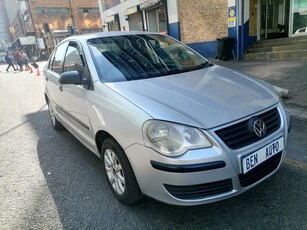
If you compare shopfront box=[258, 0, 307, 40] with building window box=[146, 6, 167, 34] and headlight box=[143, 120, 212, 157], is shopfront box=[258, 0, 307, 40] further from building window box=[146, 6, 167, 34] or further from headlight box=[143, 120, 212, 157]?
headlight box=[143, 120, 212, 157]

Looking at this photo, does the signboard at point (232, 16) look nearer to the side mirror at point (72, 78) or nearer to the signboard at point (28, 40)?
the side mirror at point (72, 78)

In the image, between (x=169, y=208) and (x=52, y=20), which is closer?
(x=169, y=208)

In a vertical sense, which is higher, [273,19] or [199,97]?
[273,19]

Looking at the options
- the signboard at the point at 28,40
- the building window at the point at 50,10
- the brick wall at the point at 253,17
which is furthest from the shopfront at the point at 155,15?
the signboard at the point at 28,40

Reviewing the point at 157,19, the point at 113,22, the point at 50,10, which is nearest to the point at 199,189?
the point at 157,19

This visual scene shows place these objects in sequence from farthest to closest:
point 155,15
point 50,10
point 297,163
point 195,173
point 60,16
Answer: point 60,16, point 50,10, point 155,15, point 297,163, point 195,173

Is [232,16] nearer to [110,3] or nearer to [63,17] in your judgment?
[110,3]

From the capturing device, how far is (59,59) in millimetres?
4320

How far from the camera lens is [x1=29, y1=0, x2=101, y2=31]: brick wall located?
43156 millimetres

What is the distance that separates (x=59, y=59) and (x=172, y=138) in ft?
9.80

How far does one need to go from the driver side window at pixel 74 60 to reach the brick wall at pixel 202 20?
938cm

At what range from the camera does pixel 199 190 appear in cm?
208

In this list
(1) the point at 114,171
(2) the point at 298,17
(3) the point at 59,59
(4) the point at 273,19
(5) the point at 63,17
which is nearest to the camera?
(1) the point at 114,171

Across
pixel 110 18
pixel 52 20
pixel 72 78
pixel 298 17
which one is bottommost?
pixel 72 78
